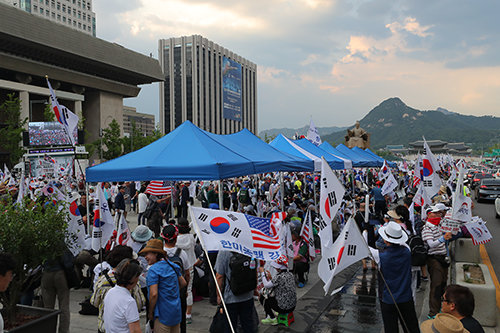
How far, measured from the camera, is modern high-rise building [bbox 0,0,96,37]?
283 feet

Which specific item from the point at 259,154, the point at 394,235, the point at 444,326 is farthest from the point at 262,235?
the point at 259,154

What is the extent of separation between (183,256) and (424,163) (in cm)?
614

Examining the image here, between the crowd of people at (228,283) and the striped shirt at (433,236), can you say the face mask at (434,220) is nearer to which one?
the crowd of people at (228,283)

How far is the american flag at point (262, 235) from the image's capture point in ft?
16.5

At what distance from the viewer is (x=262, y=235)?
509 centimetres

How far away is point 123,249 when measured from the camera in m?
4.57

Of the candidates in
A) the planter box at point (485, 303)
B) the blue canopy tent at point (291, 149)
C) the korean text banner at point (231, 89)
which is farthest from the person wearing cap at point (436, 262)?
the korean text banner at point (231, 89)

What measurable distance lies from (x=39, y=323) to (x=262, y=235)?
2875 mm

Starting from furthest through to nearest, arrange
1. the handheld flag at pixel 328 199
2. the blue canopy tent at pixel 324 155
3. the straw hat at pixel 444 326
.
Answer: the blue canopy tent at pixel 324 155 < the handheld flag at pixel 328 199 < the straw hat at pixel 444 326

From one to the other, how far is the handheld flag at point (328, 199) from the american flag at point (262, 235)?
67 cm

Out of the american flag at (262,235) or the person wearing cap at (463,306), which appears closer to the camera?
the person wearing cap at (463,306)

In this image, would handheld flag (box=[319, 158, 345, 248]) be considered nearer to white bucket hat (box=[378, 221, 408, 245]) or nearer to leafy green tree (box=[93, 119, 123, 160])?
white bucket hat (box=[378, 221, 408, 245])

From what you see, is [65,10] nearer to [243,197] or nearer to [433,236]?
[243,197]

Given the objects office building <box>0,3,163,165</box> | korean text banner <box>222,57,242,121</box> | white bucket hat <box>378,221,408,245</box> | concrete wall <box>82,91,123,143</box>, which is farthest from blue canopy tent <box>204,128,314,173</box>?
korean text banner <box>222,57,242,121</box>
